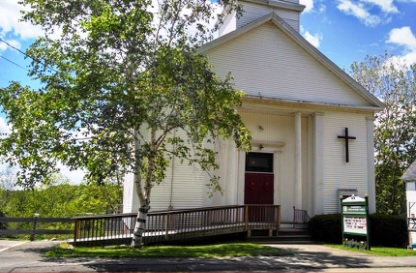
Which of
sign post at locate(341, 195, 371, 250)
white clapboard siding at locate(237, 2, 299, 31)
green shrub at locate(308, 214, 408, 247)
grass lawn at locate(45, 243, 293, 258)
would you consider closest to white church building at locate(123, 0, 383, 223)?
green shrub at locate(308, 214, 408, 247)

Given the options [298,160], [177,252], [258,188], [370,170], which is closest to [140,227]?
[177,252]

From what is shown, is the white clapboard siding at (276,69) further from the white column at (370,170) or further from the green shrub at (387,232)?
the green shrub at (387,232)

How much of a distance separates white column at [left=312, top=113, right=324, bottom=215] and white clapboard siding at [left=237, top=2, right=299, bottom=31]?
6.03 metres

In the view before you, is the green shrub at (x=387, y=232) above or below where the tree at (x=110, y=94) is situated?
below

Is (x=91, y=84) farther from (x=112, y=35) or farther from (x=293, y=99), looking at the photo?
(x=293, y=99)

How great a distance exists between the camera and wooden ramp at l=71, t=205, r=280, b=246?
12766 millimetres

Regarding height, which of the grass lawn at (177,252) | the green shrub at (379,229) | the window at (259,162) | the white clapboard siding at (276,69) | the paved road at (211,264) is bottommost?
the paved road at (211,264)

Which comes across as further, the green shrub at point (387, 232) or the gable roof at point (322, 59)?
the gable roof at point (322, 59)

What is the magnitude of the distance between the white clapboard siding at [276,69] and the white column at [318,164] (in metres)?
1.13

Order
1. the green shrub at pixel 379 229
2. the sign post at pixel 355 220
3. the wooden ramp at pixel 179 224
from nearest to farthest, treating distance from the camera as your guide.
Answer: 1. the sign post at pixel 355 220
2. the wooden ramp at pixel 179 224
3. the green shrub at pixel 379 229

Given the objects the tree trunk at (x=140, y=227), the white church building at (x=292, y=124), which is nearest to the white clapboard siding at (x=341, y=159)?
the white church building at (x=292, y=124)

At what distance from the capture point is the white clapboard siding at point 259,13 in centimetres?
1983

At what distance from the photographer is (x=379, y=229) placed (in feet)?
51.4

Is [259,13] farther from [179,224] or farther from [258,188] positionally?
[179,224]
